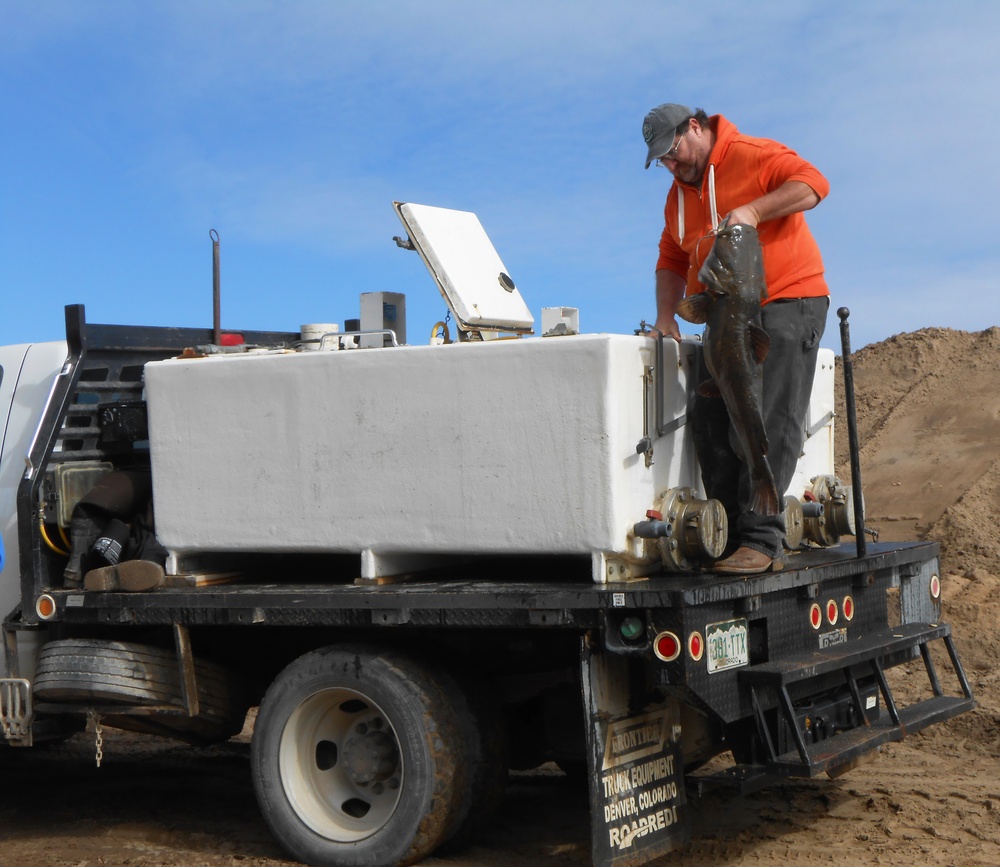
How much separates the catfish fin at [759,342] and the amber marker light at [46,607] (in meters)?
3.32

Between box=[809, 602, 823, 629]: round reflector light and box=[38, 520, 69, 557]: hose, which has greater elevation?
box=[38, 520, 69, 557]: hose

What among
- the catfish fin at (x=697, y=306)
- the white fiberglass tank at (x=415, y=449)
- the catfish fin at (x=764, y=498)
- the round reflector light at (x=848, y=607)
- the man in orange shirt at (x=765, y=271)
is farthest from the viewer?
the round reflector light at (x=848, y=607)

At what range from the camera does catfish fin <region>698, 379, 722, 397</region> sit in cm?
524

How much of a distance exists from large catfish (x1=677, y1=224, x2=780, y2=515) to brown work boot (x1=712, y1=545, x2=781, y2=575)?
35cm

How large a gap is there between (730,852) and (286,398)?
2.67 meters

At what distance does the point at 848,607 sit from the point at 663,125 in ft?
7.57

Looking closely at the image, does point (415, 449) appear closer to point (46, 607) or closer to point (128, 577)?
point (128, 577)

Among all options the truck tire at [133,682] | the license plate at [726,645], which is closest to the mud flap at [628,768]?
the license plate at [726,645]

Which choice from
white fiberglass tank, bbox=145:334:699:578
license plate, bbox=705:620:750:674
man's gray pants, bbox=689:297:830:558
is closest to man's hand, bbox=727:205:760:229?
man's gray pants, bbox=689:297:830:558

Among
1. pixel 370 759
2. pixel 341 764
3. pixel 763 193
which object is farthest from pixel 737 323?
pixel 341 764

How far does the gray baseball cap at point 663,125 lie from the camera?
536 centimetres

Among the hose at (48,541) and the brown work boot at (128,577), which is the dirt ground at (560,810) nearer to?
the brown work boot at (128,577)

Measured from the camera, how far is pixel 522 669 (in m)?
5.53

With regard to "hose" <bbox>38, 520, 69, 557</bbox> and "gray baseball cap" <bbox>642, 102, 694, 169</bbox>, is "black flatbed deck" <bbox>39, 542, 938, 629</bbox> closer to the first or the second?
"hose" <bbox>38, 520, 69, 557</bbox>
